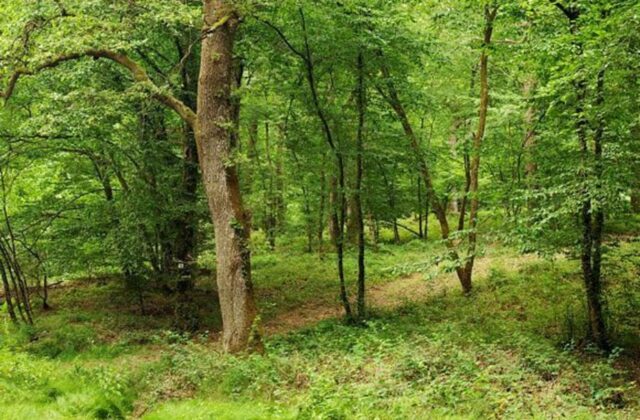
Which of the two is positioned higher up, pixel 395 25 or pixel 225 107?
pixel 395 25

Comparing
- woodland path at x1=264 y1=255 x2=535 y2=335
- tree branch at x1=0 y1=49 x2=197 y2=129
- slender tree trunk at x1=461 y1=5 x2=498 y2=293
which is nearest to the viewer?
tree branch at x1=0 y1=49 x2=197 y2=129

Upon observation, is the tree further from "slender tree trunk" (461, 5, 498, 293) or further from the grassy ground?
"slender tree trunk" (461, 5, 498, 293)

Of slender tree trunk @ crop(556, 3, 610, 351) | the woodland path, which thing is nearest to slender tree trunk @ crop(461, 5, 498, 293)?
the woodland path

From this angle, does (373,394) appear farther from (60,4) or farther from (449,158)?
(449,158)

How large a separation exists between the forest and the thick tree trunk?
4cm

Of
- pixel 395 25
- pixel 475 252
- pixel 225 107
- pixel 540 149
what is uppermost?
pixel 395 25

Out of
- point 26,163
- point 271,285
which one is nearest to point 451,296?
point 271,285

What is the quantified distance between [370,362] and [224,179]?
4.30 meters

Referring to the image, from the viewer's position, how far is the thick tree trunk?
30.8 ft

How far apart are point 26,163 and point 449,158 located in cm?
1469

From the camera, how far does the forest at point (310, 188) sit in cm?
689

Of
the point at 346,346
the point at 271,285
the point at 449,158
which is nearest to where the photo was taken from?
the point at 346,346

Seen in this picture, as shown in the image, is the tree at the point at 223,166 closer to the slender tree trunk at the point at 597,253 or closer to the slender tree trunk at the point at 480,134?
the slender tree trunk at the point at 480,134

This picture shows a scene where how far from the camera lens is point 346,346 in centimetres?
921
